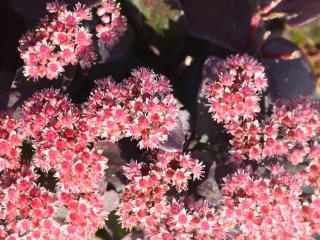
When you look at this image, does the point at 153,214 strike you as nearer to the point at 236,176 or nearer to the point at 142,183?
the point at 142,183

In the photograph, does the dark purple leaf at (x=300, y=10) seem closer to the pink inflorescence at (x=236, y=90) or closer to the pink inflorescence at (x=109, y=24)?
the pink inflorescence at (x=236, y=90)

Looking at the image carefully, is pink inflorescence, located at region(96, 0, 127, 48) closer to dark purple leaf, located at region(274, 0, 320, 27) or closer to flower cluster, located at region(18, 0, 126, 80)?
flower cluster, located at region(18, 0, 126, 80)

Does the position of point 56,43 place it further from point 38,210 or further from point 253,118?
point 253,118

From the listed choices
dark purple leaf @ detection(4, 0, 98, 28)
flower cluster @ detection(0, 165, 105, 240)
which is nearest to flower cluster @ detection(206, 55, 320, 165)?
flower cluster @ detection(0, 165, 105, 240)

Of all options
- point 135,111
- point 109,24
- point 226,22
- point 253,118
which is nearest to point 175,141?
point 135,111

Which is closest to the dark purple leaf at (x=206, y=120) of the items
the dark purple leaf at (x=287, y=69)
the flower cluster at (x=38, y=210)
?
the dark purple leaf at (x=287, y=69)

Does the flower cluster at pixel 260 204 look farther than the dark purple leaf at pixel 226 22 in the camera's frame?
No
